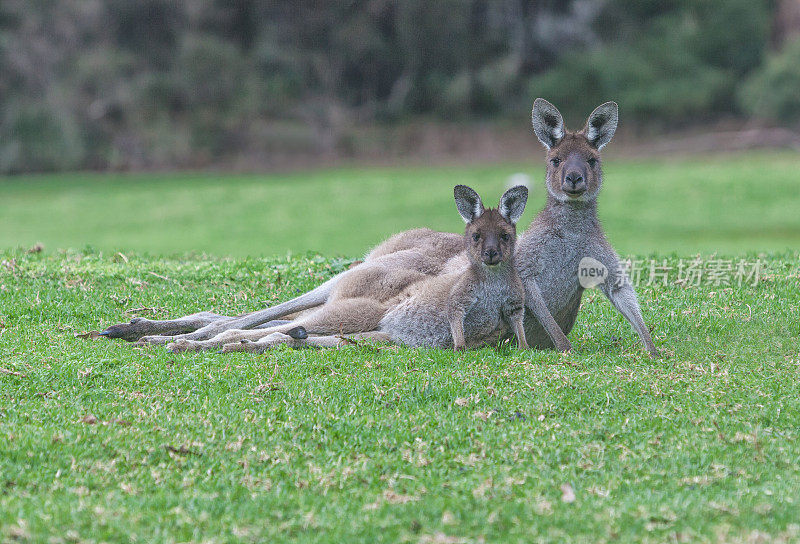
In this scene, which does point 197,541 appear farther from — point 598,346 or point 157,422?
point 598,346

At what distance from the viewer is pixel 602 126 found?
6.71 m

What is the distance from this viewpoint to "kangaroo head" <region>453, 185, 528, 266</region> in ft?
20.2

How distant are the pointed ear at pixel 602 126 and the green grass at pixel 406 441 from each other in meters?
1.42

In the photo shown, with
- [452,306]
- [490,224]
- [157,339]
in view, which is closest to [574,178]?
[490,224]

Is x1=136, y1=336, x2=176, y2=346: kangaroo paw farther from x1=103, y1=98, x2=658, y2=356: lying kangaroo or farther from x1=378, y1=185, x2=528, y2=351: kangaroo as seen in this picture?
x1=378, y1=185, x2=528, y2=351: kangaroo

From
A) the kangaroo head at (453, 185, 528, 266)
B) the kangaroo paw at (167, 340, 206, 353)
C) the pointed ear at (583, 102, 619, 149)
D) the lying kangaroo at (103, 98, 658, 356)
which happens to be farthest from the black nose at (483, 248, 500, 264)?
the kangaroo paw at (167, 340, 206, 353)

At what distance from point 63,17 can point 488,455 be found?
121ft

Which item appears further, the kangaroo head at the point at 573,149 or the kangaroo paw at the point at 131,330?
the kangaroo paw at the point at 131,330

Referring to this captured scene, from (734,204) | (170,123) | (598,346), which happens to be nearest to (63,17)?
(170,123)

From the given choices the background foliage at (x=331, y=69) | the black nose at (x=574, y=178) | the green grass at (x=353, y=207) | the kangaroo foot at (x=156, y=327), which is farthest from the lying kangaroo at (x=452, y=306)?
the background foliage at (x=331, y=69)

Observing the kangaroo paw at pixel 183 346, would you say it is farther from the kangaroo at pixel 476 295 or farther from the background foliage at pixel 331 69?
the background foliage at pixel 331 69

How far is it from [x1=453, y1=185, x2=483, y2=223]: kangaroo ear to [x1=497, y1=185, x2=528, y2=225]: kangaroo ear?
0.48ft

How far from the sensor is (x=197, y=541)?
152 inches

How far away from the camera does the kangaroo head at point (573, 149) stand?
648cm
